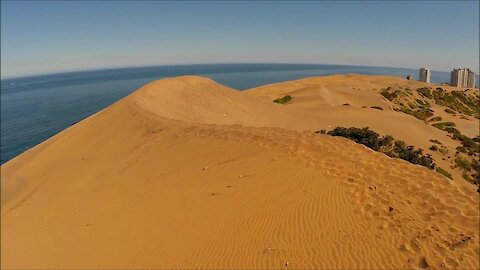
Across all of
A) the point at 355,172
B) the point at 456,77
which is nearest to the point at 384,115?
the point at 355,172

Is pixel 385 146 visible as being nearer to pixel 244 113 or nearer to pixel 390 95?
pixel 244 113

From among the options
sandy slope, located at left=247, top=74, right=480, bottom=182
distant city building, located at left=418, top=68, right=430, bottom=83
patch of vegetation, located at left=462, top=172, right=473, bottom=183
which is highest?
distant city building, located at left=418, top=68, right=430, bottom=83

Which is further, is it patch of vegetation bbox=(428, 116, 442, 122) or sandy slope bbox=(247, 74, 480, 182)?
patch of vegetation bbox=(428, 116, 442, 122)

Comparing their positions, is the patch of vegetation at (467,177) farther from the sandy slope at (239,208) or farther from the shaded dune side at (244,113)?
the sandy slope at (239,208)

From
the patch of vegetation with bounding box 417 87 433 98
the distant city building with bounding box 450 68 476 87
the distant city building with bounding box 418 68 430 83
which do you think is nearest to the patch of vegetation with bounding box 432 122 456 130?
the patch of vegetation with bounding box 417 87 433 98

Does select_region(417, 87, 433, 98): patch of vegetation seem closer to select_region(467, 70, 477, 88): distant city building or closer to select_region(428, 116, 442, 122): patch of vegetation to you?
select_region(428, 116, 442, 122): patch of vegetation

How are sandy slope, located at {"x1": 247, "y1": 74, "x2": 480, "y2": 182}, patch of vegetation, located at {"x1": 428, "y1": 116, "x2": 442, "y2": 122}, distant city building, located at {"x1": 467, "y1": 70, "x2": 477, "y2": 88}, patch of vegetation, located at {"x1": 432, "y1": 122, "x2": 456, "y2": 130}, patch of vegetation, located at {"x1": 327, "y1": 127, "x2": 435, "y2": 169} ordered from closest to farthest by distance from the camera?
patch of vegetation, located at {"x1": 327, "y1": 127, "x2": 435, "y2": 169} < sandy slope, located at {"x1": 247, "y1": 74, "x2": 480, "y2": 182} < patch of vegetation, located at {"x1": 432, "y1": 122, "x2": 456, "y2": 130} < patch of vegetation, located at {"x1": 428, "y1": 116, "x2": 442, "y2": 122} < distant city building, located at {"x1": 467, "y1": 70, "x2": 477, "y2": 88}

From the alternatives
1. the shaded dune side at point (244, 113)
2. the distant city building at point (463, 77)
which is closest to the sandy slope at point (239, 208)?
the shaded dune side at point (244, 113)
